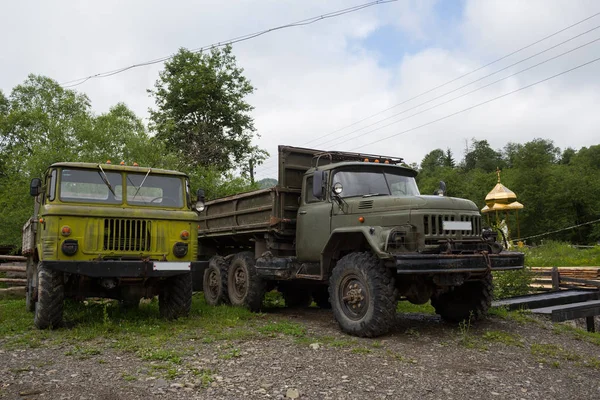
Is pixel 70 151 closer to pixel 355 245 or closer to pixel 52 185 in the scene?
pixel 52 185

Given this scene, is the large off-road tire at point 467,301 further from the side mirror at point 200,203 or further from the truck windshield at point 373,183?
the side mirror at point 200,203

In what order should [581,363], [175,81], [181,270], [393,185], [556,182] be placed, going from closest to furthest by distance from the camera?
[581,363]
[181,270]
[393,185]
[175,81]
[556,182]

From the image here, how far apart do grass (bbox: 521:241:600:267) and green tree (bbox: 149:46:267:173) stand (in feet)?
56.8

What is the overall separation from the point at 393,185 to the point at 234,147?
25359 millimetres

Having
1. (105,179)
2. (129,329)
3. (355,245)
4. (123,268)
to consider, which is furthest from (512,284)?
(105,179)

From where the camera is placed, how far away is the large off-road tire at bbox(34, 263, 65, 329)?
24.2 ft

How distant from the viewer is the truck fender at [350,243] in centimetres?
707

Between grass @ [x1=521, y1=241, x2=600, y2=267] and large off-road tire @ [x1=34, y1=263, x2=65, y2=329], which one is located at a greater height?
grass @ [x1=521, y1=241, x2=600, y2=267]

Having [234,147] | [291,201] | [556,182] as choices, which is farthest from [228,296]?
[556,182]

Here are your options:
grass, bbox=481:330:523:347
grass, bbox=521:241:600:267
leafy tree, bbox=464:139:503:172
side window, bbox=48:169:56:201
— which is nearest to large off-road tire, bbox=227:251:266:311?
side window, bbox=48:169:56:201

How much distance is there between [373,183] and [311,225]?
4.19ft

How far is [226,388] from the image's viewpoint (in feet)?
15.8

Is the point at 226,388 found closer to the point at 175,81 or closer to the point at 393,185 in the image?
the point at 393,185

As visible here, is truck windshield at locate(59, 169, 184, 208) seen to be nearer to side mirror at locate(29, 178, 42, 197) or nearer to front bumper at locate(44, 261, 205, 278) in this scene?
side mirror at locate(29, 178, 42, 197)
